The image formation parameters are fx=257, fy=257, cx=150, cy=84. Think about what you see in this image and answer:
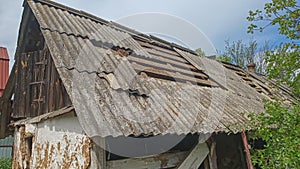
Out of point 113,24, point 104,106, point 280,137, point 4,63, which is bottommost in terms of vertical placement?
point 280,137

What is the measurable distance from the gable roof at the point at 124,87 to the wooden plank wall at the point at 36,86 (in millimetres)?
497

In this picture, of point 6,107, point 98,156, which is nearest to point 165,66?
point 98,156

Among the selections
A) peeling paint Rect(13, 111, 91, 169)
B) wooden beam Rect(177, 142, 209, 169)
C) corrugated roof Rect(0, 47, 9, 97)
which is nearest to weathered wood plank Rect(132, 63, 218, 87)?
wooden beam Rect(177, 142, 209, 169)

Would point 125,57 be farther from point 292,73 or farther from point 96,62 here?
point 292,73

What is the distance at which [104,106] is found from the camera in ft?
8.87

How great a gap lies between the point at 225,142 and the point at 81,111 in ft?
11.8

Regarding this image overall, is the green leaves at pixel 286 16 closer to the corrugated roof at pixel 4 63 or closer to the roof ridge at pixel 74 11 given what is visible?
the roof ridge at pixel 74 11

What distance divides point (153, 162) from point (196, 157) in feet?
2.52

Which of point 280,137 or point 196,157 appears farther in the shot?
point 196,157

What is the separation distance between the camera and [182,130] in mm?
2809

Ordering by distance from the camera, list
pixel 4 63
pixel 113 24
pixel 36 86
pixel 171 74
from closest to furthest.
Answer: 1. pixel 36 86
2. pixel 171 74
3. pixel 113 24
4. pixel 4 63

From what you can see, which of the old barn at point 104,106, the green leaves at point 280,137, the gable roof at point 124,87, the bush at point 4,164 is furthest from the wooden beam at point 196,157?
the bush at point 4,164

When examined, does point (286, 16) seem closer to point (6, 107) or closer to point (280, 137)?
point (280, 137)

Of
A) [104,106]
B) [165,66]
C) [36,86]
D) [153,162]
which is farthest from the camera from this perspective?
[165,66]
